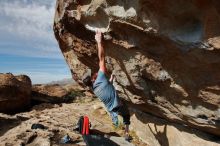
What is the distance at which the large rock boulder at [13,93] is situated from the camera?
1566cm

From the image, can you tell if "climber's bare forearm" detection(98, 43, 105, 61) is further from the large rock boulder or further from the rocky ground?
the large rock boulder

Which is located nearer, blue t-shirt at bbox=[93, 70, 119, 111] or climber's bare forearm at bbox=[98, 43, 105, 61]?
blue t-shirt at bbox=[93, 70, 119, 111]

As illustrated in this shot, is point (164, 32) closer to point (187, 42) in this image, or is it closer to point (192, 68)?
point (187, 42)

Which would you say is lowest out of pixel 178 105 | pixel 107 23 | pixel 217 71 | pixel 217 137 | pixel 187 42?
pixel 217 137

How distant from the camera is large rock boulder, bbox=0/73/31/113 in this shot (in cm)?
1566

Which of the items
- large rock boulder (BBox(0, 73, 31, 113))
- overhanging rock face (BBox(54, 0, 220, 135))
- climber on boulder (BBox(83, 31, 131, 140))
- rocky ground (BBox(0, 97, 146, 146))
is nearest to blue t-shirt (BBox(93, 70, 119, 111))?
climber on boulder (BBox(83, 31, 131, 140))

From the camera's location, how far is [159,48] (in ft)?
20.9

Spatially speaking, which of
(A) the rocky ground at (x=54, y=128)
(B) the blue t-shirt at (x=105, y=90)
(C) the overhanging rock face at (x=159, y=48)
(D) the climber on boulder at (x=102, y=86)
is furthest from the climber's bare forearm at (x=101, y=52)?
(A) the rocky ground at (x=54, y=128)

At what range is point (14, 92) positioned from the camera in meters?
16.1

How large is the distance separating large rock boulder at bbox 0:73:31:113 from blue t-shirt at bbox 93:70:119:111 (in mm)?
9361

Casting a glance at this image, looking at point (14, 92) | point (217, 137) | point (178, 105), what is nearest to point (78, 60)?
point (178, 105)

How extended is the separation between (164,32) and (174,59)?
661 millimetres

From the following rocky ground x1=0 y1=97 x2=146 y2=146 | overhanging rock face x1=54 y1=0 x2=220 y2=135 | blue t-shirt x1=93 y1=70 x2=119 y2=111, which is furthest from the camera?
rocky ground x1=0 y1=97 x2=146 y2=146

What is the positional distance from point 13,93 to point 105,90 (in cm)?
Result: 983
